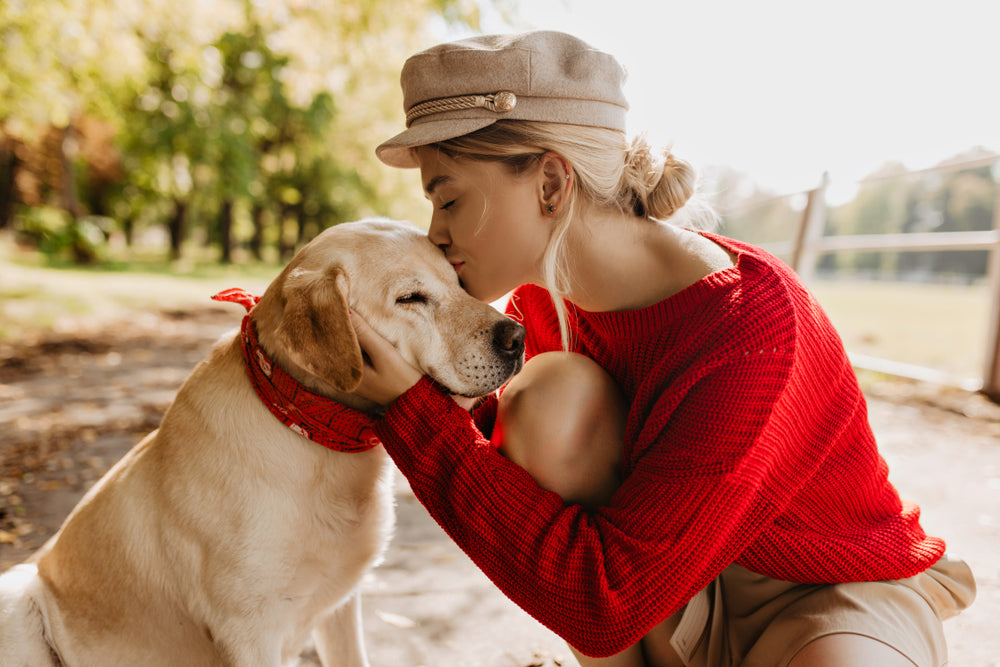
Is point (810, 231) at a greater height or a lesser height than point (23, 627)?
greater

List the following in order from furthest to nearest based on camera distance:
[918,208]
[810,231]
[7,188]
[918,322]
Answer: [7,188]
[918,322]
[918,208]
[810,231]

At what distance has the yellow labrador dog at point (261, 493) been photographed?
67.3 inches

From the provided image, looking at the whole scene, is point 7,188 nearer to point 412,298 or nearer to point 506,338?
point 412,298

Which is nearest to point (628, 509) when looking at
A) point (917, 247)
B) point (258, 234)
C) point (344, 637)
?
point (344, 637)

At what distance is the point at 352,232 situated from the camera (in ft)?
6.65

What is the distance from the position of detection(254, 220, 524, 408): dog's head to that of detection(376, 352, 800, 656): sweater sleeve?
24cm

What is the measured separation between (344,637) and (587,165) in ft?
5.37

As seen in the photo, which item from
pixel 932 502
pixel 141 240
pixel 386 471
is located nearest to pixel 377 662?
pixel 386 471

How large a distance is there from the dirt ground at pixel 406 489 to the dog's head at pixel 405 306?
3.63 ft

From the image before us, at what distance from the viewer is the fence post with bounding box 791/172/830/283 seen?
751 centimetres

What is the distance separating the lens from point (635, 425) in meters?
1.85

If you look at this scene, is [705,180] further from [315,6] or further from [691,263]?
[315,6]

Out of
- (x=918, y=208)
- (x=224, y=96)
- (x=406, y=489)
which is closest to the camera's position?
(x=406, y=489)

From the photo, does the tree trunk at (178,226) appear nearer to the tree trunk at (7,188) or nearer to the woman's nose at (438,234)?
the tree trunk at (7,188)
